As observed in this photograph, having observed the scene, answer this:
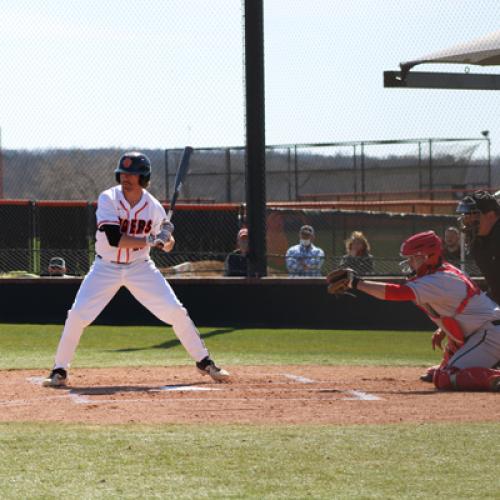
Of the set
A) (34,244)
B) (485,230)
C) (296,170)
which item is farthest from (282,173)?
(485,230)

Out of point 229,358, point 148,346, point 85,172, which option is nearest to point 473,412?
point 229,358

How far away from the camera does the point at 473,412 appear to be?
6441 mm

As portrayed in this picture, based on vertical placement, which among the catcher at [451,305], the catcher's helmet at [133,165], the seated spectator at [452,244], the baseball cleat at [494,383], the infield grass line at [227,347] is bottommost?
the infield grass line at [227,347]

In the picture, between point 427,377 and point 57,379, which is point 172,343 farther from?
point 427,377

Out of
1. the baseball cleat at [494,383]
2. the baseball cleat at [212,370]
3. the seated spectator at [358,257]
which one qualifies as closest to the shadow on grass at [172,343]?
the seated spectator at [358,257]

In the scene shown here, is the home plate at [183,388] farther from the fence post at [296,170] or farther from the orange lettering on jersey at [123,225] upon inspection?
the fence post at [296,170]

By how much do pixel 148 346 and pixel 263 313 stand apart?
1.94m

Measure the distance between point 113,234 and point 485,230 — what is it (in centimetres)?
275

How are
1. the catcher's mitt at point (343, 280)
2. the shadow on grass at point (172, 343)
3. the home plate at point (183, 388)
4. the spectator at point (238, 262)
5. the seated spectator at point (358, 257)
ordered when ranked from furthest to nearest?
1. the seated spectator at point (358, 257)
2. the spectator at point (238, 262)
3. the shadow on grass at point (172, 343)
4. the home plate at point (183, 388)
5. the catcher's mitt at point (343, 280)

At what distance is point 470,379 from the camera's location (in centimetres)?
754

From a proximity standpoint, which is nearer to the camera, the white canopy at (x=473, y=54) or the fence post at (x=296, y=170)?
the white canopy at (x=473, y=54)

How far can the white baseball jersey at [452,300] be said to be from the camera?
745 centimetres

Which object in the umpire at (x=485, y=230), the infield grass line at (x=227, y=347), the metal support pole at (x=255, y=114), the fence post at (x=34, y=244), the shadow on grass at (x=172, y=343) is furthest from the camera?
the fence post at (x=34, y=244)

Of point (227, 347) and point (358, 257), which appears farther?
point (358, 257)
